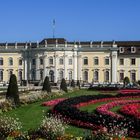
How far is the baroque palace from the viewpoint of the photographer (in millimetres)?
79312

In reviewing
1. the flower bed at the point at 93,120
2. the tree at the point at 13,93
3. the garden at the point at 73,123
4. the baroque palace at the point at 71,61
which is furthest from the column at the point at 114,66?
the flower bed at the point at 93,120

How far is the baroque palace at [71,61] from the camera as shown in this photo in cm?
7931

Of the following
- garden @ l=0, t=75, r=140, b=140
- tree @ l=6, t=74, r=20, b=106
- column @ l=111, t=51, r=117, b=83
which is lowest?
garden @ l=0, t=75, r=140, b=140

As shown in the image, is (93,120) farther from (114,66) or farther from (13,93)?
(114,66)

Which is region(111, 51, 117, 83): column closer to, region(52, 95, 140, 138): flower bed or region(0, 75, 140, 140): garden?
region(0, 75, 140, 140): garden

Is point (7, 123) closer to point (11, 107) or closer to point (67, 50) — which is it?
point (11, 107)

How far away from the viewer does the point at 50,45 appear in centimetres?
7875

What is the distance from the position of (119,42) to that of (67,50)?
11.3 m

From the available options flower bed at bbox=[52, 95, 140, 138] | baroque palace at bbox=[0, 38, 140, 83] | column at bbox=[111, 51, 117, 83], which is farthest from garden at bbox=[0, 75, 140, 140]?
column at bbox=[111, 51, 117, 83]

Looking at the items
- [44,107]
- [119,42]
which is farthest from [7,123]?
[119,42]

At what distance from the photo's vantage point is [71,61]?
80312 millimetres

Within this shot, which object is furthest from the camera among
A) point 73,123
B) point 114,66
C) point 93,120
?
point 114,66

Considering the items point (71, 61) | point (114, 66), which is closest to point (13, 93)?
point (71, 61)

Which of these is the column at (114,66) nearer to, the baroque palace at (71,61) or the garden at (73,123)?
the baroque palace at (71,61)
